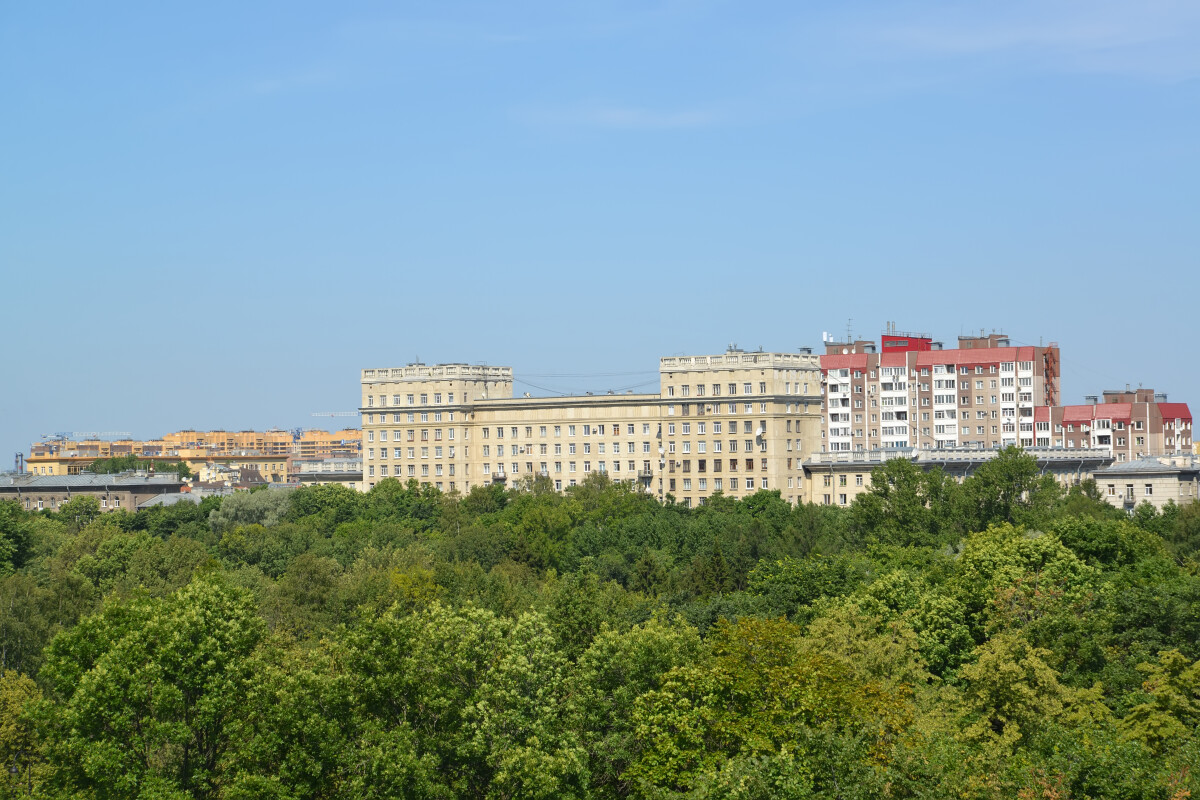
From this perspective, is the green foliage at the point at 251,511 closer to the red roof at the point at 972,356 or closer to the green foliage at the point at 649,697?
the green foliage at the point at 649,697

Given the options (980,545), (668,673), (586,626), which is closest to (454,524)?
(980,545)

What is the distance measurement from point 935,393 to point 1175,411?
2838 centimetres

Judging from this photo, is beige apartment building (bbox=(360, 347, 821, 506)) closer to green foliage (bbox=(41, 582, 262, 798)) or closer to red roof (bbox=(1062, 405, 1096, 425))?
red roof (bbox=(1062, 405, 1096, 425))

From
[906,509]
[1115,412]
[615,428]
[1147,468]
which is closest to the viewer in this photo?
[906,509]

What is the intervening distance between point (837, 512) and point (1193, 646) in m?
66.4

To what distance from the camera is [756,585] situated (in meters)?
84.8

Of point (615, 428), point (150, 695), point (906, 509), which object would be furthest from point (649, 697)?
point (615, 428)

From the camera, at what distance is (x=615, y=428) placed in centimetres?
17212

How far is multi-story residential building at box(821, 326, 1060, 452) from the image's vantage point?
610 ft

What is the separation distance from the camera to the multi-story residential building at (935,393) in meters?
186

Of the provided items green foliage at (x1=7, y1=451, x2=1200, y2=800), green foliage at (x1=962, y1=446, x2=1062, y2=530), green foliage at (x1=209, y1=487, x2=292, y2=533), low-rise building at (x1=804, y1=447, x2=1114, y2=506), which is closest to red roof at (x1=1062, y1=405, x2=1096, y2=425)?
low-rise building at (x1=804, y1=447, x2=1114, y2=506)

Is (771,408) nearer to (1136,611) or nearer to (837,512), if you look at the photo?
(837,512)

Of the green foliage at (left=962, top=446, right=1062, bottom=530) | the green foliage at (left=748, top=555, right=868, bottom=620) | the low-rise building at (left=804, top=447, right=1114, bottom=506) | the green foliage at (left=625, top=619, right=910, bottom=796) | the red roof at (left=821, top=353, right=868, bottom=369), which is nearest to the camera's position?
the green foliage at (left=625, top=619, right=910, bottom=796)

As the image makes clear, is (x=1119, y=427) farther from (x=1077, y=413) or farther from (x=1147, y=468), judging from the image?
(x=1147, y=468)
